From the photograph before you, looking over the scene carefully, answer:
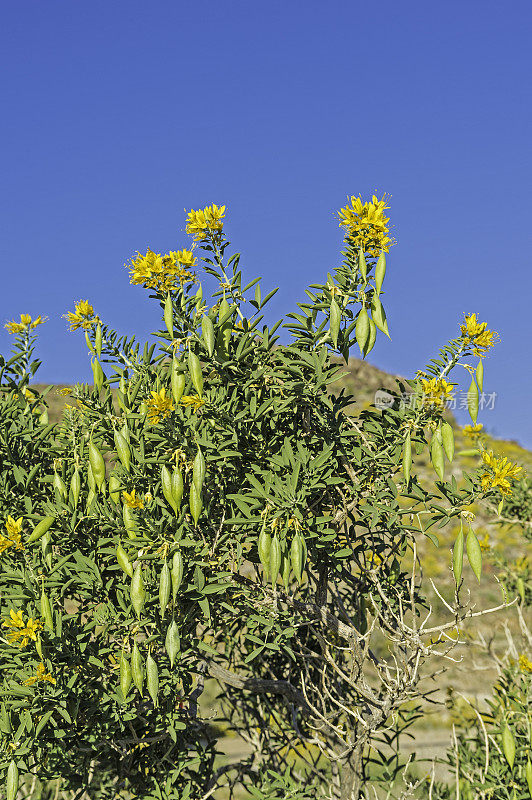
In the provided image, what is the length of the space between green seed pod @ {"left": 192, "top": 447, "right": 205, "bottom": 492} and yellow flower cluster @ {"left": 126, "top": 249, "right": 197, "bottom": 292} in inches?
19.2

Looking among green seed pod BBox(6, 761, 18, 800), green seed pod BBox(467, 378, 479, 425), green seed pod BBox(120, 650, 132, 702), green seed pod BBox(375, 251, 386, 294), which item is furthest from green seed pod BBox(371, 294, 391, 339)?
green seed pod BBox(6, 761, 18, 800)

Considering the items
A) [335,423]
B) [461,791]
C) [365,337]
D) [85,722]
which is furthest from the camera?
[461,791]

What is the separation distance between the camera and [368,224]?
6.40ft

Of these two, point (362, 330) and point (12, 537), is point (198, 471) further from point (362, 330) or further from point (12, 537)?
point (12, 537)

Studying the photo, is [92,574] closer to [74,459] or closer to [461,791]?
[74,459]

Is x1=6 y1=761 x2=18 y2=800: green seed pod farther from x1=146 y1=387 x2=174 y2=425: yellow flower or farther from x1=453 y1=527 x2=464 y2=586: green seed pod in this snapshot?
x1=453 y1=527 x2=464 y2=586: green seed pod

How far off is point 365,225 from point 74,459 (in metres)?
1.18

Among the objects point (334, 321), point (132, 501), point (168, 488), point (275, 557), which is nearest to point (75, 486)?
point (132, 501)

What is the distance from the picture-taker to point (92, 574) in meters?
2.25

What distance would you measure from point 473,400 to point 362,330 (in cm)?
43

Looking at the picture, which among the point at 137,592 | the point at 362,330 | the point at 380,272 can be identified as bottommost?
the point at 137,592

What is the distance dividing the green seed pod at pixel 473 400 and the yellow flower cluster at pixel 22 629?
1.36m

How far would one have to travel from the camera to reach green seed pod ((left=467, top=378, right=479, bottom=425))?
199 cm

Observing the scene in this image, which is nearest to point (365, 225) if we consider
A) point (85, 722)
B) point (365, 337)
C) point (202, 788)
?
point (365, 337)
